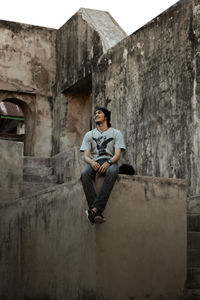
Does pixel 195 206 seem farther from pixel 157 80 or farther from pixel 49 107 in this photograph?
pixel 49 107

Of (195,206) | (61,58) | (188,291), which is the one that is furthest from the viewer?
(61,58)

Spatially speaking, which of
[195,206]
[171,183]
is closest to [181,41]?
[195,206]

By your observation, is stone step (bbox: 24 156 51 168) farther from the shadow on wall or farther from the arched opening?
the arched opening

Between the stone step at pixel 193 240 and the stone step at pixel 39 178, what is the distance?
493 centimetres

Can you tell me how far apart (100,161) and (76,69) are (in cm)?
872

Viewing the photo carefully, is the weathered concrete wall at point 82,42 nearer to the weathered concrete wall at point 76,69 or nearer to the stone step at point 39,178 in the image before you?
the weathered concrete wall at point 76,69

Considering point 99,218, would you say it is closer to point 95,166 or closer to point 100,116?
point 95,166

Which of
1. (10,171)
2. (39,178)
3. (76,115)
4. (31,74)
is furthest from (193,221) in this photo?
(31,74)

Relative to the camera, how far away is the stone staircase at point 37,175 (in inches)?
442

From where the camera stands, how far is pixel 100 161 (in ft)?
22.1

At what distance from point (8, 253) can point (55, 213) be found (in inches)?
85.7

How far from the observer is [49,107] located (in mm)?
16422

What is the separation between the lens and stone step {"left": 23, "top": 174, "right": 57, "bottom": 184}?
467 inches

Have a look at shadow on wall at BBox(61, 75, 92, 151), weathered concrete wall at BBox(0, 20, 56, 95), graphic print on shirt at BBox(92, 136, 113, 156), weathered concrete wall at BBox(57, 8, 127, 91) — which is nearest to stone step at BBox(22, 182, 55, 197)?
weathered concrete wall at BBox(57, 8, 127, 91)
